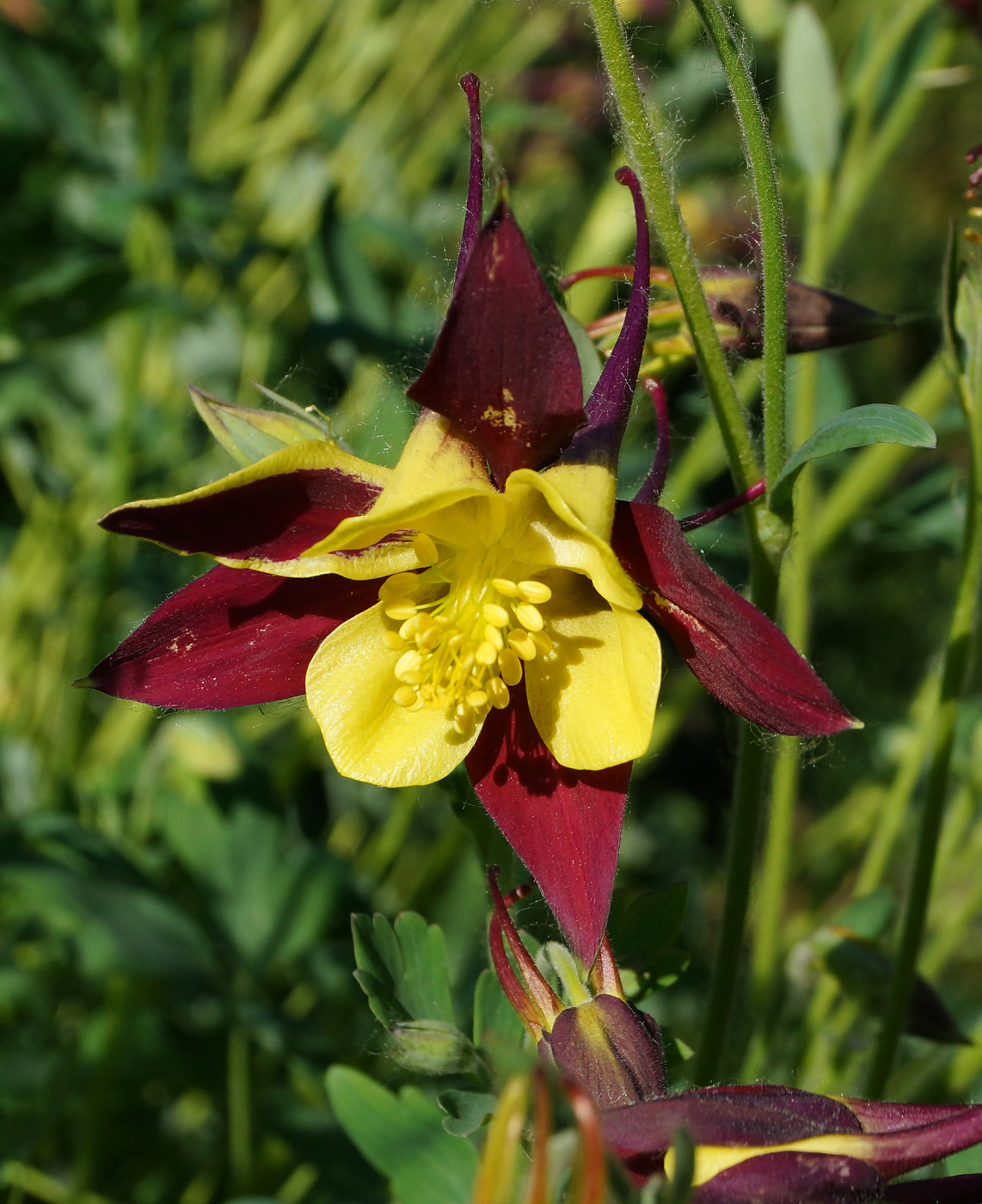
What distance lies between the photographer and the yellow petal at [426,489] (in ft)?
1.98

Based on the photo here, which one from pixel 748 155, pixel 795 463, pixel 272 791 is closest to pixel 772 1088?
pixel 795 463

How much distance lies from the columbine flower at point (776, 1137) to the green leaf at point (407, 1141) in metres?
0.27

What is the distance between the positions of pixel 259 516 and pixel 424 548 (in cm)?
10

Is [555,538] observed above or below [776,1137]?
above

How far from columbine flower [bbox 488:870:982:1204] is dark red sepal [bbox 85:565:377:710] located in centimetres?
29

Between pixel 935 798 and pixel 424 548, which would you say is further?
pixel 935 798

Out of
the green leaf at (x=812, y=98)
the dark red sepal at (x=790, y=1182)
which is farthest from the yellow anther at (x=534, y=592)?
the green leaf at (x=812, y=98)

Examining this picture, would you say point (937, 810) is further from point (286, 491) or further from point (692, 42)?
point (692, 42)

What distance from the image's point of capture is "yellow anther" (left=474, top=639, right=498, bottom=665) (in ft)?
2.31

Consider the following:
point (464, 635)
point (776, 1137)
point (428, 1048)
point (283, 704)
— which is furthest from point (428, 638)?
point (776, 1137)

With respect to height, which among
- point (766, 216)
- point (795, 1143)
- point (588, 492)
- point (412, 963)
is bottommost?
point (412, 963)

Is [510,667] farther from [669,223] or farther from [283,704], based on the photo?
[669,223]

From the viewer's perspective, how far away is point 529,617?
2.33ft

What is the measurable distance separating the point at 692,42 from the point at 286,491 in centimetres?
191
